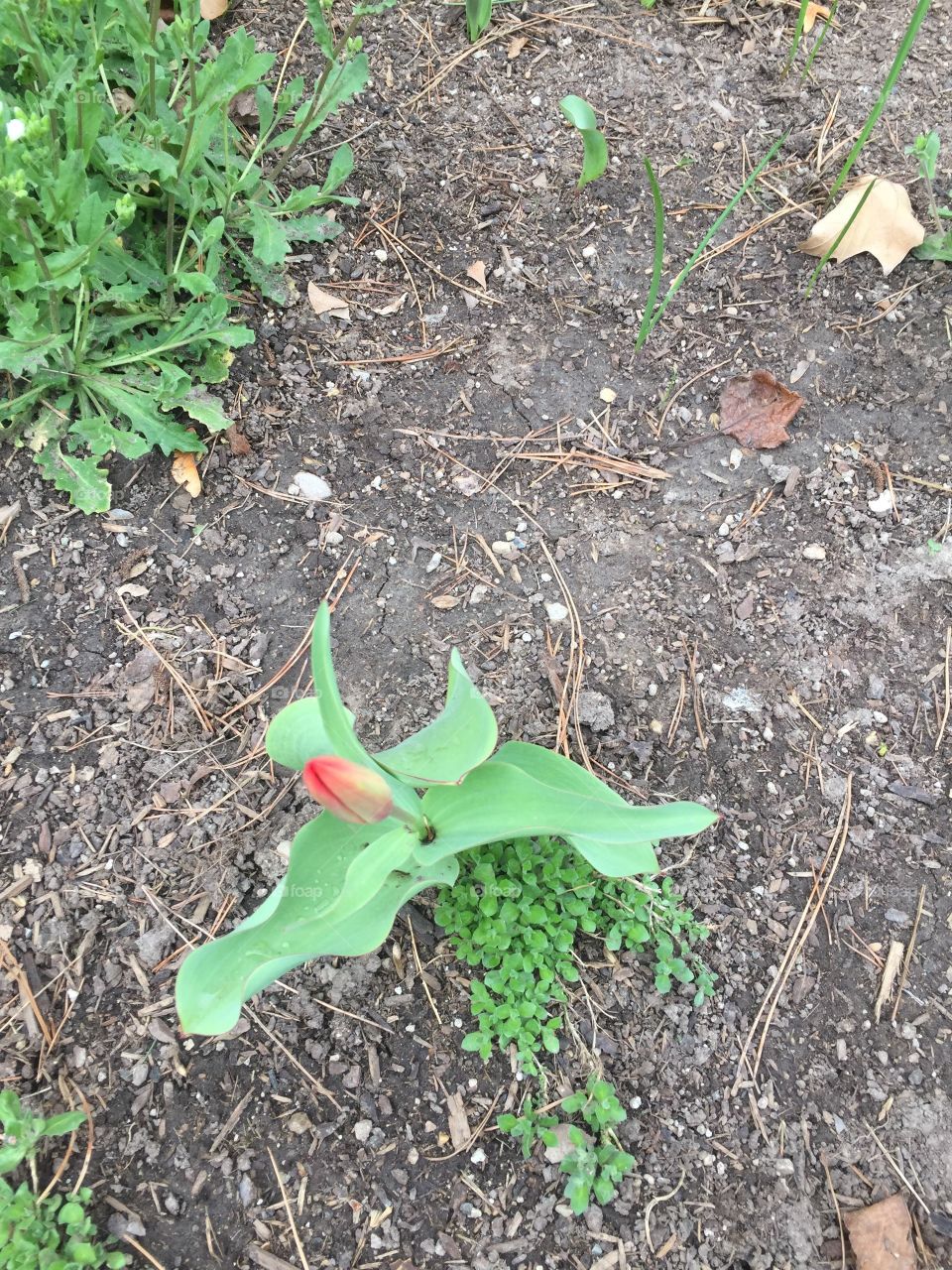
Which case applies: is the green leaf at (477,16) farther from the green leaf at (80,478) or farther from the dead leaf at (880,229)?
the green leaf at (80,478)

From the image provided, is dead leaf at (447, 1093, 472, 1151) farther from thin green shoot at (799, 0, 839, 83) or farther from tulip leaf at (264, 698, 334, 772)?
thin green shoot at (799, 0, 839, 83)

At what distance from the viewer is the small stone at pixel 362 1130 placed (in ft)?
5.36

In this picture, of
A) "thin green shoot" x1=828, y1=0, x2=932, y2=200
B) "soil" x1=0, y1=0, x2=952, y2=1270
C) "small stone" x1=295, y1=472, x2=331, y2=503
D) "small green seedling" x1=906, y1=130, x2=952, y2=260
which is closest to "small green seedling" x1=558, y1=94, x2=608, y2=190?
"soil" x1=0, y1=0, x2=952, y2=1270

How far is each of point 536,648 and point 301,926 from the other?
981 millimetres

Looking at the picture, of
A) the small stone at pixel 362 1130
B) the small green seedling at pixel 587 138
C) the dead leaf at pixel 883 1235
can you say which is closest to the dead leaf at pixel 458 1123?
the small stone at pixel 362 1130

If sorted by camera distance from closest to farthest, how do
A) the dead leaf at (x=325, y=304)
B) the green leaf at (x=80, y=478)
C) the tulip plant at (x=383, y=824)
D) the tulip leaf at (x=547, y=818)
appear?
the tulip plant at (x=383, y=824), the tulip leaf at (x=547, y=818), the green leaf at (x=80, y=478), the dead leaf at (x=325, y=304)

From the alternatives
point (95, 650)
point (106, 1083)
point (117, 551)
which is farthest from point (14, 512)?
point (106, 1083)

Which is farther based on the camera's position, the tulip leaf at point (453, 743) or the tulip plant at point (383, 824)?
the tulip leaf at point (453, 743)

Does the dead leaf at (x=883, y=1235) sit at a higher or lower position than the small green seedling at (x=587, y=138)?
lower

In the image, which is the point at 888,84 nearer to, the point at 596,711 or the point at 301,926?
the point at 596,711

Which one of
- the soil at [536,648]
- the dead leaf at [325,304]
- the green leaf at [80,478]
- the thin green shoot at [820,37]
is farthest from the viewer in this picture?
the thin green shoot at [820,37]

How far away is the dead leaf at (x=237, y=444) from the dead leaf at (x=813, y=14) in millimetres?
2287

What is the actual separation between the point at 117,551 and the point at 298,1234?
1508 mm

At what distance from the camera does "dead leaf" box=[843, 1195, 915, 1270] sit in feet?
5.12
